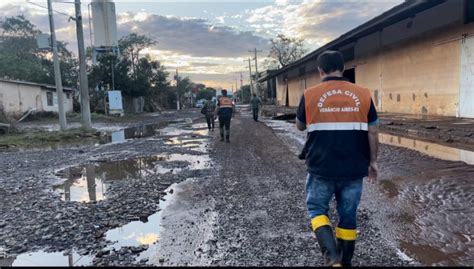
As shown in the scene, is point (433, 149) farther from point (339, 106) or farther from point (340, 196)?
point (339, 106)

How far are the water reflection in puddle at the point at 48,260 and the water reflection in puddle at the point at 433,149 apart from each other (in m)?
7.63

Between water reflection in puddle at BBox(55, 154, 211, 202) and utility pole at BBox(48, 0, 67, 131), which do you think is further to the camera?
utility pole at BBox(48, 0, 67, 131)

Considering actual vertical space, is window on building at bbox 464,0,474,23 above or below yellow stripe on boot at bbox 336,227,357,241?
above

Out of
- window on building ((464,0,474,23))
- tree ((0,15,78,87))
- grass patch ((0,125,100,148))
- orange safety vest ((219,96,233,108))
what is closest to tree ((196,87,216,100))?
orange safety vest ((219,96,233,108))

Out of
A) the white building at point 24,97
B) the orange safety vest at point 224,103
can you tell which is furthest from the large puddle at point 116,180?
the white building at point 24,97

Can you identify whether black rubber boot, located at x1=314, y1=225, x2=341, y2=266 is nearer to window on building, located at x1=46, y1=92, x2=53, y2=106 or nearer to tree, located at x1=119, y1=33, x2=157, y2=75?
window on building, located at x1=46, y1=92, x2=53, y2=106

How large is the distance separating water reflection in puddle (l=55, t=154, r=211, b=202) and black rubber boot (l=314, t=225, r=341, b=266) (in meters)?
4.50

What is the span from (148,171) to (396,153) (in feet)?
20.5

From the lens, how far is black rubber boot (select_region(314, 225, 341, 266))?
3.22m

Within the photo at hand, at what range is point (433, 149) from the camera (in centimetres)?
1009

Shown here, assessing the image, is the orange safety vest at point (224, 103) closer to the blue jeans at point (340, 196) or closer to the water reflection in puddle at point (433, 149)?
the water reflection in puddle at point (433, 149)

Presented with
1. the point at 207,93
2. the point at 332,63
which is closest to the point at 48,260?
the point at 332,63

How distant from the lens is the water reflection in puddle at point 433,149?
8.71 m

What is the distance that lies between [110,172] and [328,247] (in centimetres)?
713
